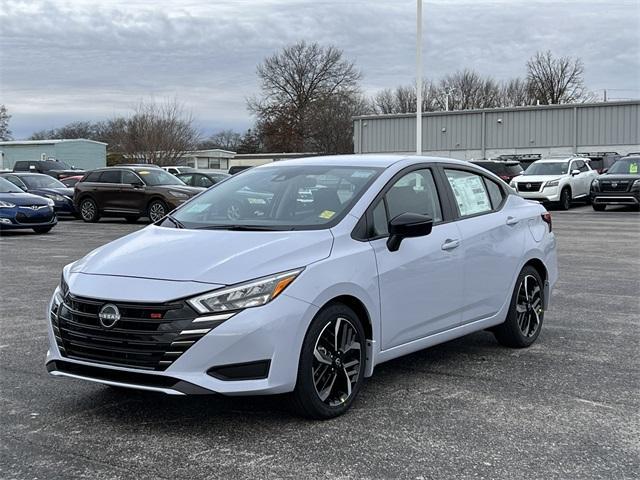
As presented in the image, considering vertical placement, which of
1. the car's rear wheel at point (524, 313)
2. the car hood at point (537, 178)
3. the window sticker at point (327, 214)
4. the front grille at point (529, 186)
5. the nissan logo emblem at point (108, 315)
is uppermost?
the car hood at point (537, 178)

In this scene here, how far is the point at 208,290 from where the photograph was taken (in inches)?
164

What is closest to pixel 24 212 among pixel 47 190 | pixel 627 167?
pixel 47 190

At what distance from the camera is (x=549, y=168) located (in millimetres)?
28125

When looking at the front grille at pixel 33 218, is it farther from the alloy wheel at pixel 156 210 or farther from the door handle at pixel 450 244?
the door handle at pixel 450 244

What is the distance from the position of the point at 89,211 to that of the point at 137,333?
20495mm

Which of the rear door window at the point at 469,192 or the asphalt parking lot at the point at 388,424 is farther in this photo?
the rear door window at the point at 469,192

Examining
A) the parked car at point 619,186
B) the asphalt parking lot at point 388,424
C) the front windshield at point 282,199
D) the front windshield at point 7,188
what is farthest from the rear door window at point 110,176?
the front windshield at point 282,199

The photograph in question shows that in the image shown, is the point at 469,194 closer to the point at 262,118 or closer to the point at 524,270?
the point at 524,270

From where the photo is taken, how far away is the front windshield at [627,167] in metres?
25.7

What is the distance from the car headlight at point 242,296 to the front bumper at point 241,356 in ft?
0.15

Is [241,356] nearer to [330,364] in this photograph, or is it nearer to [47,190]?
[330,364]

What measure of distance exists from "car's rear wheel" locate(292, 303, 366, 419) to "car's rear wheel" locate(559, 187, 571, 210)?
23.9 meters

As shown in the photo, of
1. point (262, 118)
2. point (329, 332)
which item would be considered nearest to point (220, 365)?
point (329, 332)

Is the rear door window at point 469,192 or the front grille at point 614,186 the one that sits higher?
the rear door window at point 469,192
